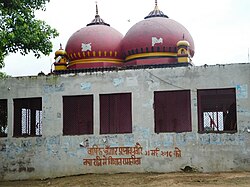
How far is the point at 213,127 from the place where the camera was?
68.9 ft

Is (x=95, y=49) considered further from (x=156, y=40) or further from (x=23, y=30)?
(x=23, y=30)

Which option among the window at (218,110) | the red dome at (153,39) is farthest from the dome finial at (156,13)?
the window at (218,110)

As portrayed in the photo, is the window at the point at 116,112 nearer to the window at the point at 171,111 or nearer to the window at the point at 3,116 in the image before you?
the window at the point at 171,111

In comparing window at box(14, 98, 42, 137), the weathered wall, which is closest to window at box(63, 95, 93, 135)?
window at box(14, 98, 42, 137)

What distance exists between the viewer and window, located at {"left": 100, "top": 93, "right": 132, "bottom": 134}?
57.6 feet

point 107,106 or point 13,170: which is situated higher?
point 107,106

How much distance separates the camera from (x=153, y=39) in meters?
18.7

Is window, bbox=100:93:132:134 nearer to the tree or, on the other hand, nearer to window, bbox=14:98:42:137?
window, bbox=14:98:42:137

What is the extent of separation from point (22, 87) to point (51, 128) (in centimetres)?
196

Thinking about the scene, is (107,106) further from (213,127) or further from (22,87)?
(213,127)

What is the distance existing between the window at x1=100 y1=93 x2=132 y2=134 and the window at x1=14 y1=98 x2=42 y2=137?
2.50 m

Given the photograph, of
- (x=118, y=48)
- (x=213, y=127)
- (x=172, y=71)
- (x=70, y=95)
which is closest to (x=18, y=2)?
(x=70, y=95)

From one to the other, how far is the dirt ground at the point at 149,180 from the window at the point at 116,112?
2.59 m

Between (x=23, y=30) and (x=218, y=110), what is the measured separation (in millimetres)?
13386
